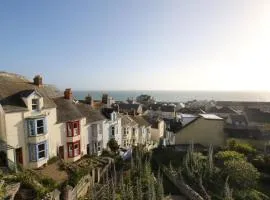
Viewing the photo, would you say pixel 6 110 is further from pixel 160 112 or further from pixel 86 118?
pixel 160 112

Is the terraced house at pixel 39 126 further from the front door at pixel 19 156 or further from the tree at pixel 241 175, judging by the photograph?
the tree at pixel 241 175

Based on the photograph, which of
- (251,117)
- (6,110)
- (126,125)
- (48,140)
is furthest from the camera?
(251,117)

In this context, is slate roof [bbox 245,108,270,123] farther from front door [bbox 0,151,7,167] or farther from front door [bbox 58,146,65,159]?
front door [bbox 0,151,7,167]

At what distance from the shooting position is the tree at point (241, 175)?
78.5 feet

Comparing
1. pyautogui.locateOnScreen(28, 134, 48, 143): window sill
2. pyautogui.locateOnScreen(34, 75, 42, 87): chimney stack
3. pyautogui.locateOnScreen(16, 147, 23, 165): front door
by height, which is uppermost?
pyautogui.locateOnScreen(34, 75, 42, 87): chimney stack

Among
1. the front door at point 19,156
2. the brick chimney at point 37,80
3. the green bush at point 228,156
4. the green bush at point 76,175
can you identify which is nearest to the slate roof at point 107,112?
the brick chimney at point 37,80

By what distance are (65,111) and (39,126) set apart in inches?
216

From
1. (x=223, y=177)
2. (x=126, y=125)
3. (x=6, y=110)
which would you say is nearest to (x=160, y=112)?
(x=126, y=125)

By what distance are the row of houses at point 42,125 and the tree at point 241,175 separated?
1794 centimetres

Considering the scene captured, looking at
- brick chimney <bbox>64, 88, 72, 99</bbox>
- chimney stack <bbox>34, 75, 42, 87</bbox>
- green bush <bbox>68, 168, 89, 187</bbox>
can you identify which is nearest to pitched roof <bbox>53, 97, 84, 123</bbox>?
brick chimney <bbox>64, 88, 72, 99</bbox>

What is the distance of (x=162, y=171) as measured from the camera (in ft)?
97.1

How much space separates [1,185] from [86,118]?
17.3 m

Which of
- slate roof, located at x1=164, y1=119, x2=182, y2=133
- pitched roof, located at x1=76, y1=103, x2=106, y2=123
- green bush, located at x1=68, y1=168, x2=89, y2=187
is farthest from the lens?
slate roof, located at x1=164, y1=119, x2=182, y2=133

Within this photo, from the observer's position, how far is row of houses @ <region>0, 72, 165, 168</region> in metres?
23.6
